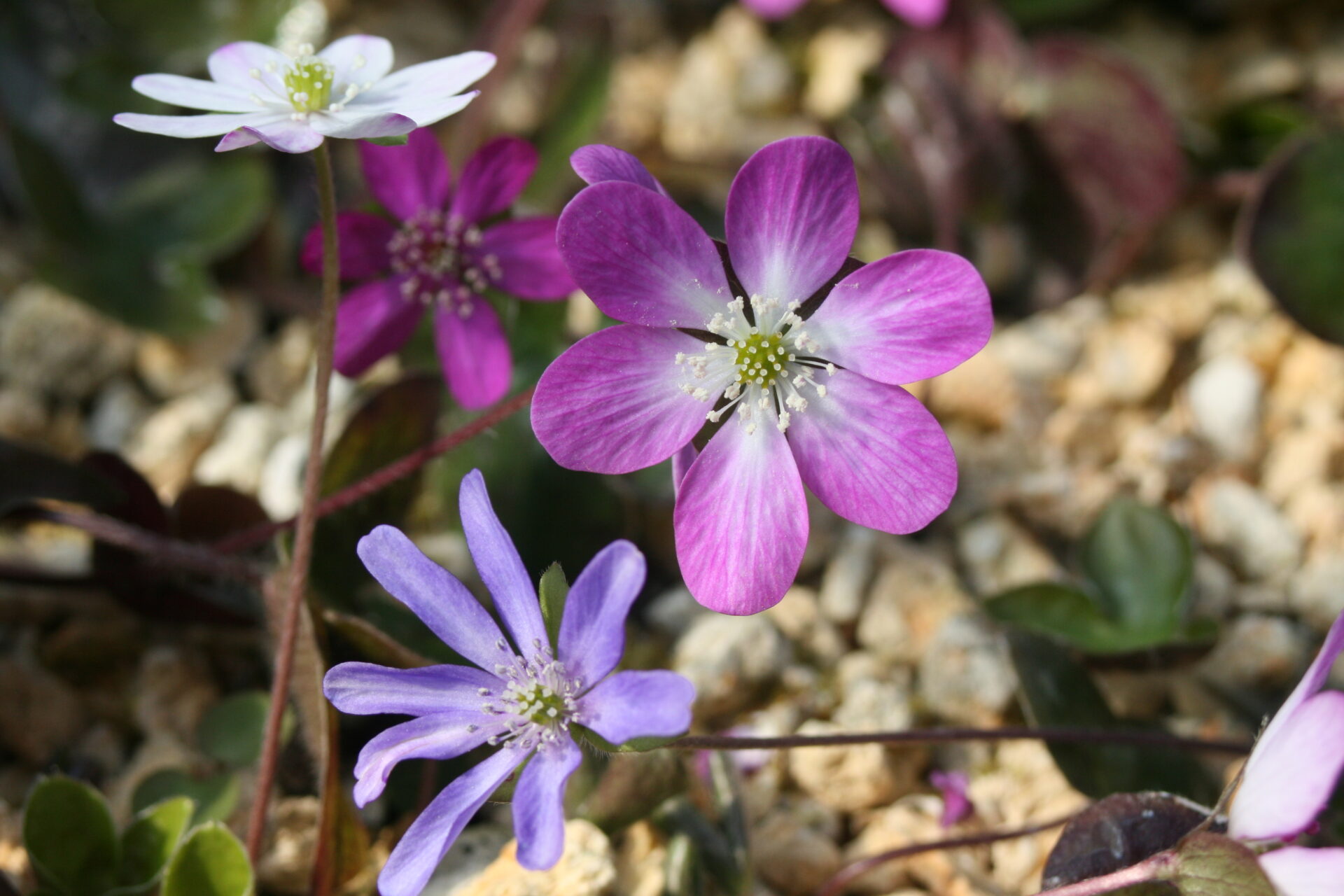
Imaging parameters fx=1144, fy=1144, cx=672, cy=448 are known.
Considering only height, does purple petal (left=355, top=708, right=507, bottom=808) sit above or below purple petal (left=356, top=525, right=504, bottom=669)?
below

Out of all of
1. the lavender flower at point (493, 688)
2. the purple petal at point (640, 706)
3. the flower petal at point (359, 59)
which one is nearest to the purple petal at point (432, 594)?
the lavender flower at point (493, 688)

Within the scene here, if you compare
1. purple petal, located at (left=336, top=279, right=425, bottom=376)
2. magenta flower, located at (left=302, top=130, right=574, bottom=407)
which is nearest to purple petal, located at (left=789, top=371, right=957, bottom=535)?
magenta flower, located at (left=302, top=130, right=574, bottom=407)

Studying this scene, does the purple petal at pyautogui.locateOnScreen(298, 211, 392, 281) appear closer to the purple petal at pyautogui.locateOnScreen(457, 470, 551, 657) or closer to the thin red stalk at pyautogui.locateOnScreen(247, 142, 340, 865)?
the thin red stalk at pyautogui.locateOnScreen(247, 142, 340, 865)

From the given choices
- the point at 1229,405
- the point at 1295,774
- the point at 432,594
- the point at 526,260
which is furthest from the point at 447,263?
the point at 1229,405

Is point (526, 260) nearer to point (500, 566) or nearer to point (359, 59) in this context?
point (359, 59)

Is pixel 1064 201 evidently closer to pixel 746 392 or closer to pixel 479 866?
pixel 746 392

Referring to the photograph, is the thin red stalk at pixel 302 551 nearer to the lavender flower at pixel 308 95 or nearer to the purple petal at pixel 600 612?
the lavender flower at pixel 308 95
